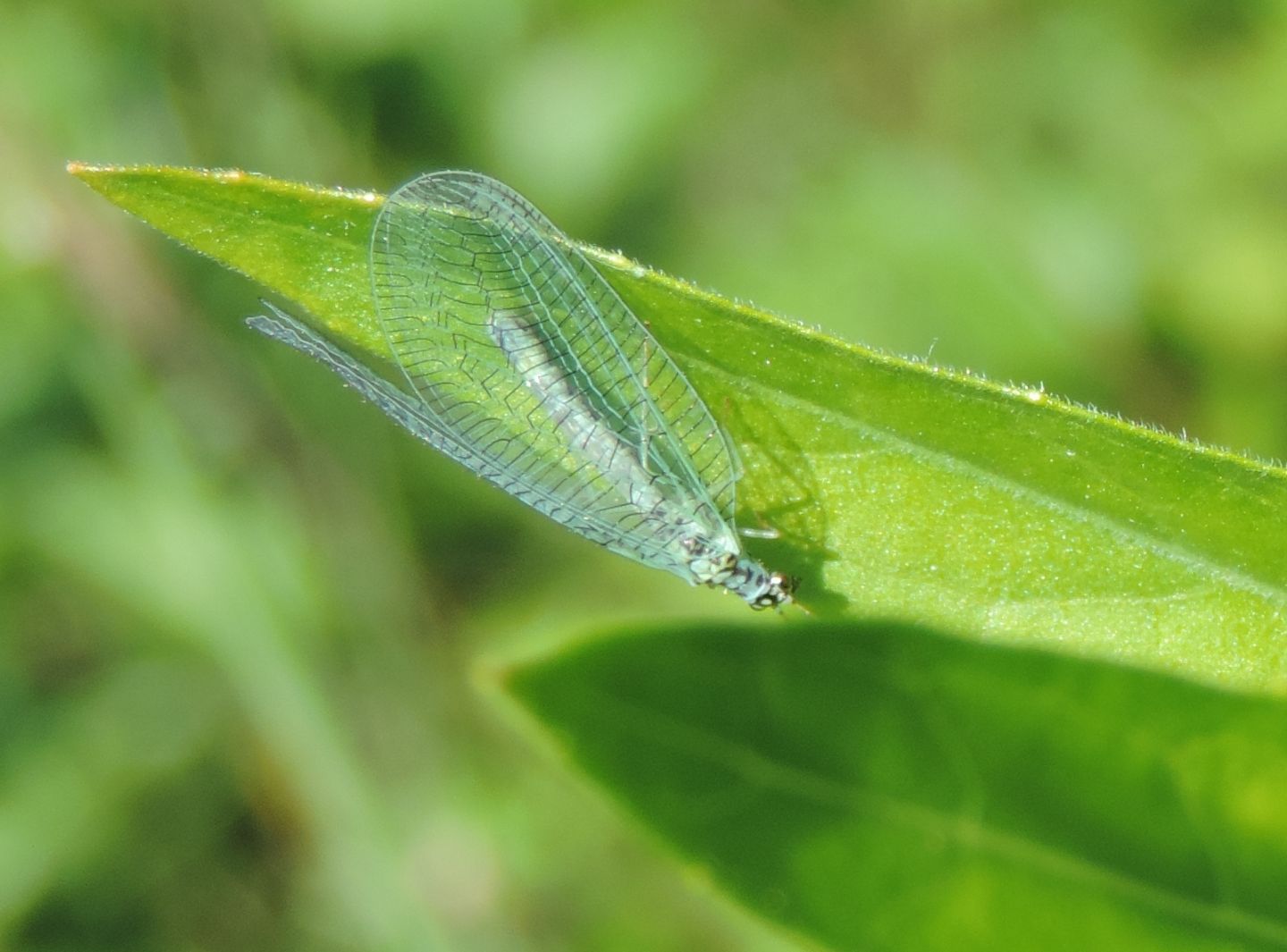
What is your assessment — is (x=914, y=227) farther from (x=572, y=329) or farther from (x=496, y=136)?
(x=572, y=329)


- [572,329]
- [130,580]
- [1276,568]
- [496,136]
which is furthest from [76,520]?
[1276,568]

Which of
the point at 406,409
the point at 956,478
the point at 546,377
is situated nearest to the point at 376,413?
the point at 406,409

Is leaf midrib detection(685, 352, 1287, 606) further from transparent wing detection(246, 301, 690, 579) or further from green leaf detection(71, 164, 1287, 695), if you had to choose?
transparent wing detection(246, 301, 690, 579)

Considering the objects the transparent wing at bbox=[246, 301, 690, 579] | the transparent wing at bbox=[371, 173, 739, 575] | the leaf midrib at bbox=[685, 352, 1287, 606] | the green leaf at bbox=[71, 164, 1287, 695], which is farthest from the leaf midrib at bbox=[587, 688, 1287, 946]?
the transparent wing at bbox=[246, 301, 690, 579]

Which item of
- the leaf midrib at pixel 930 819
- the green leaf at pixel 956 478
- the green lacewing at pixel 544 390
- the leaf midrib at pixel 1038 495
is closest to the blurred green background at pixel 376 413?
the green lacewing at pixel 544 390

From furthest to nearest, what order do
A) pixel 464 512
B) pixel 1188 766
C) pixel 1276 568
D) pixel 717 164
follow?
pixel 717 164 < pixel 464 512 < pixel 1276 568 < pixel 1188 766

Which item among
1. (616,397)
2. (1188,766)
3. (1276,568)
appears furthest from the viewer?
(616,397)
